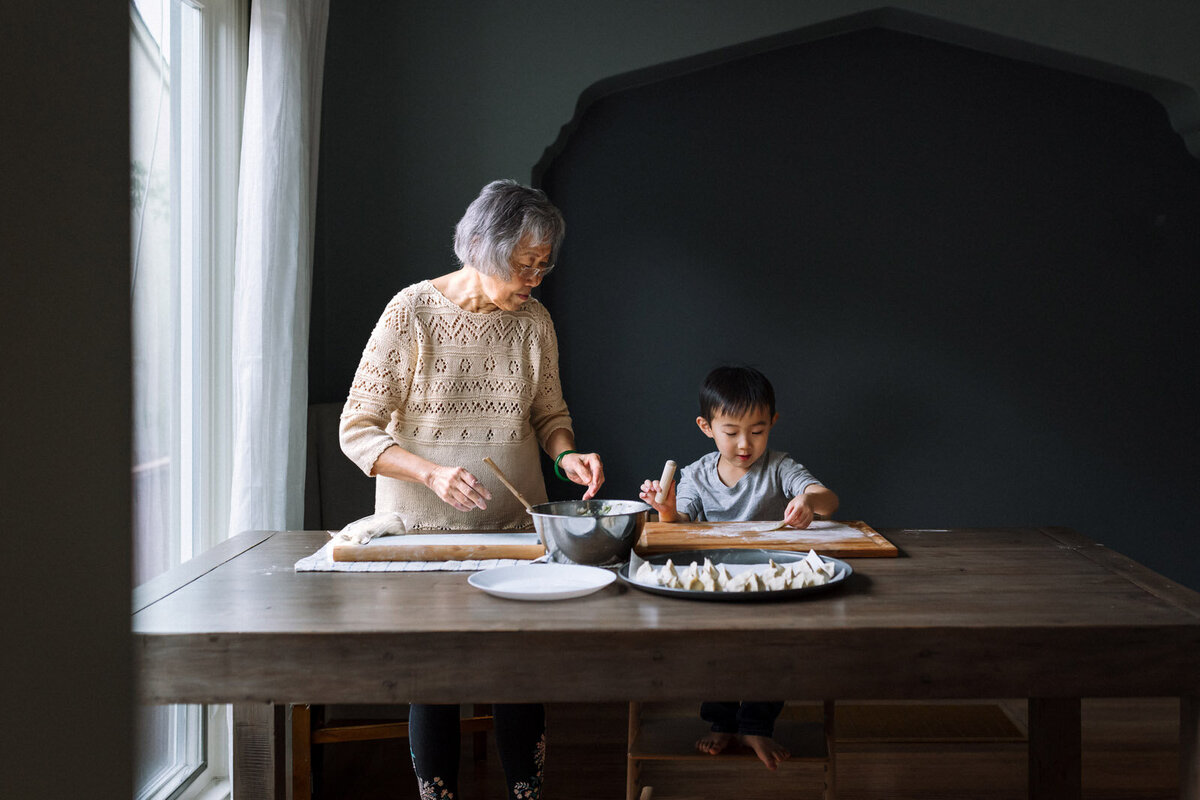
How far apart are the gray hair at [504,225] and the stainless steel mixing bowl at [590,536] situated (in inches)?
25.2

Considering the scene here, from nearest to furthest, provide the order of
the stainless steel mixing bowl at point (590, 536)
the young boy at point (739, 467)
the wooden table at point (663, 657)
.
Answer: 1. the wooden table at point (663, 657)
2. the stainless steel mixing bowl at point (590, 536)
3. the young boy at point (739, 467)

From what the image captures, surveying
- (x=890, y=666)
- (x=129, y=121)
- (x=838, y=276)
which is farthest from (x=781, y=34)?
(x=129, y=121)

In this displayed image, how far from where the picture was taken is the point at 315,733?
241 cm

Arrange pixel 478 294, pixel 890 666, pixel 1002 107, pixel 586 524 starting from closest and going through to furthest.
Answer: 1. pixel 890 666
2. pixel 586 524
3. pixel 478 294
4. pixel 1002 107

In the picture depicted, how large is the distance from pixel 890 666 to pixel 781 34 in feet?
8.59

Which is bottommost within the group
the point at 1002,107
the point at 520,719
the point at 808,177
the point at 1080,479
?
the point at 520,719

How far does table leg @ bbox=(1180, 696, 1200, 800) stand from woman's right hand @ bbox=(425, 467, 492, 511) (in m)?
1.21

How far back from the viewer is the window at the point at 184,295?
2256mm

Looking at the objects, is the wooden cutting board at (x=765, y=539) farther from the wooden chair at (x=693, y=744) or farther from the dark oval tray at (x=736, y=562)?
the wooden chair at (x=693, y=744)

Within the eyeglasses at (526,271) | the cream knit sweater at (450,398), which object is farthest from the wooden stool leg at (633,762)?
the eyeglasses at (526,271)

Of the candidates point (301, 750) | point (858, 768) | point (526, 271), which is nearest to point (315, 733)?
point (301, 750)

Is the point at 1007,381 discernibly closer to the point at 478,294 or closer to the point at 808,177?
the point at 808,177

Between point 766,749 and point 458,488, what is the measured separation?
926 mm

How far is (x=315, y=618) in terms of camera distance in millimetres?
1447
